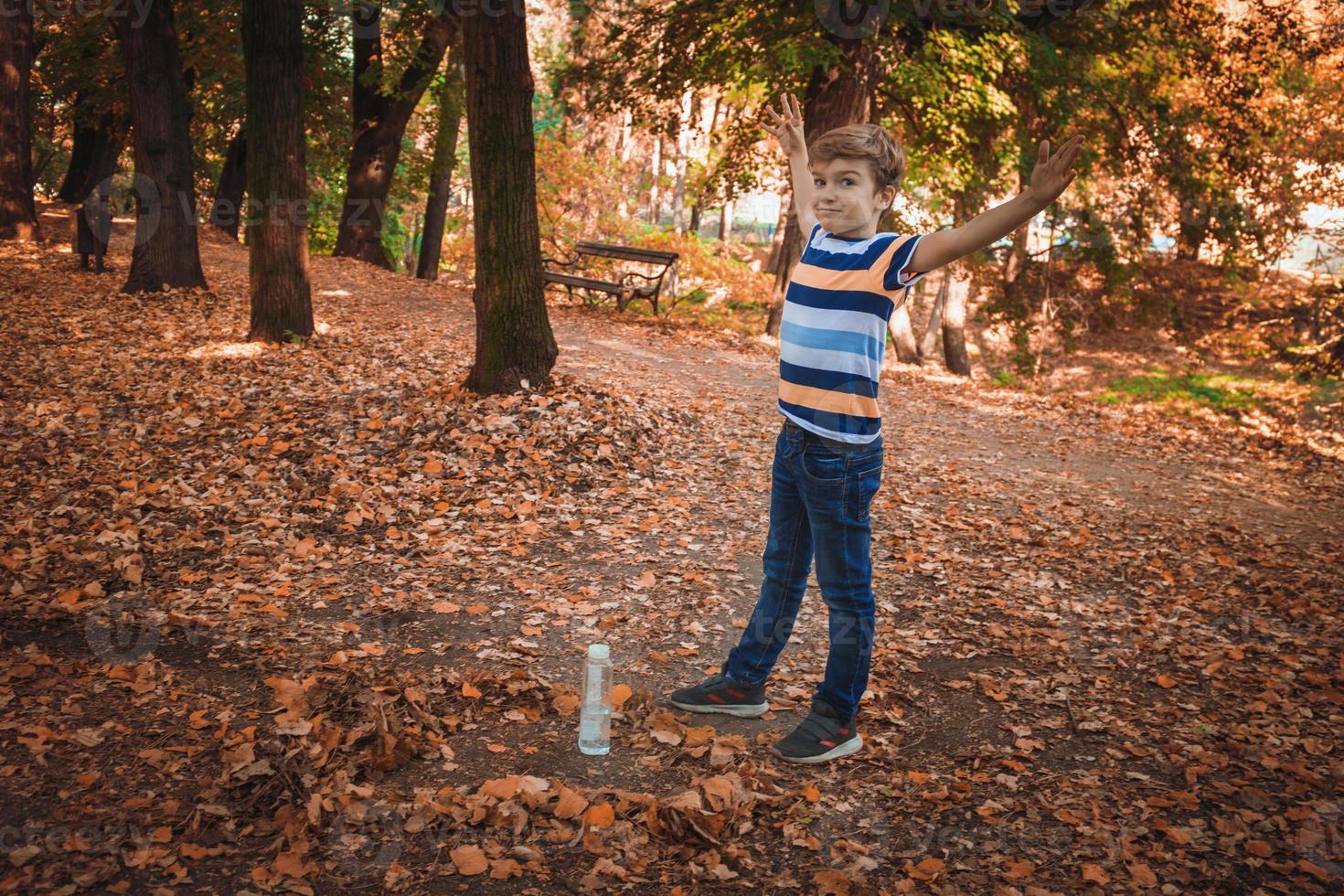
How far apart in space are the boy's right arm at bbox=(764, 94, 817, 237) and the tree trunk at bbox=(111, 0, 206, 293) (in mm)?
10573

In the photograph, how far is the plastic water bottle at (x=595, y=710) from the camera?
366cm

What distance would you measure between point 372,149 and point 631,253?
585cm

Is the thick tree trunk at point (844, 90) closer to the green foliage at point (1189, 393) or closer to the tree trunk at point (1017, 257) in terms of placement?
the tree trunk at point (1017, 257)

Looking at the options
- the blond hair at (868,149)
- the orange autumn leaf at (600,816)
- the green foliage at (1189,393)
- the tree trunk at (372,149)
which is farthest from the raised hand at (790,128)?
the tree trunk at (372,149)

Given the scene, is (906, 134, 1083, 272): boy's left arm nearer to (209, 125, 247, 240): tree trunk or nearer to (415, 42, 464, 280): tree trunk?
(415, 42, 464, 280): tree trunk

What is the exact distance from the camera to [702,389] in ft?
35.8

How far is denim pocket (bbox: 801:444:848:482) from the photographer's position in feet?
11.0

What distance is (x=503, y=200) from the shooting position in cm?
771

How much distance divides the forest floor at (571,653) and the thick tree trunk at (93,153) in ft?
40.6

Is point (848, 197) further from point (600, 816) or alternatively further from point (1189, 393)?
point (1189, 393)

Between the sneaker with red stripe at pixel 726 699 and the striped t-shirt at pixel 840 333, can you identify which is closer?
the striped t-shirt at pixel 840 333

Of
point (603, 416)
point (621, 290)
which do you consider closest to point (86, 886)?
point (603, 416)

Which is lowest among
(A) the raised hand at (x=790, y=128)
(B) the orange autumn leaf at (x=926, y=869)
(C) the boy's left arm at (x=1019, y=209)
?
(B) the orange autumn leaf at (x=926, y=869)

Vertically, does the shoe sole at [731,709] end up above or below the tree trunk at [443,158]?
below
